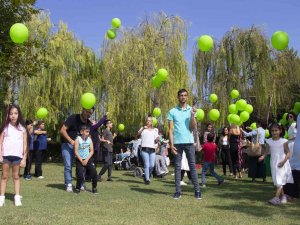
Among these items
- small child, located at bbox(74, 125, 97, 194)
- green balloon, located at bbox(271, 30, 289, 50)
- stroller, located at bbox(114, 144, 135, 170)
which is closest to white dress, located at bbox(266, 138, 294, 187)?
green balloon, located at bbox(271, 30, 289, 50)

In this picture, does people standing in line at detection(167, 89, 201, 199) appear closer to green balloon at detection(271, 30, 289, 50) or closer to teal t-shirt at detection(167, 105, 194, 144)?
teal t-shirt at detection(167, 105, 194, 144)

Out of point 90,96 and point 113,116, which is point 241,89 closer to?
point 113,116

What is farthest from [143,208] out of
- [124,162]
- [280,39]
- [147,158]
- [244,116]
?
[124,162]

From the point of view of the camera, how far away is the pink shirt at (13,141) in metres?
6.26

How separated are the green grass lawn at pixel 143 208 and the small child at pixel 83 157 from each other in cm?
25

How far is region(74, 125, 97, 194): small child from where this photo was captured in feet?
25.7

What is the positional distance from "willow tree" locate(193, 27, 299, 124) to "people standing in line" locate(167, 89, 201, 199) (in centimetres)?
1381

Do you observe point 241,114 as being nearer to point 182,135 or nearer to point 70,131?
point 182,135

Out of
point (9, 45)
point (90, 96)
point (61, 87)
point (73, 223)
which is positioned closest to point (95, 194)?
point (90, 96)

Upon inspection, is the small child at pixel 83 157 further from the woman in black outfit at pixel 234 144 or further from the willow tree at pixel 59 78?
the willow tree at pixel 59 78

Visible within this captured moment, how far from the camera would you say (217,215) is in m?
5.58

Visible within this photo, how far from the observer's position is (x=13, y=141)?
248 inches

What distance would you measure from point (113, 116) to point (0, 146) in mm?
13573

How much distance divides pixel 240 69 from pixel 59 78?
970cm
